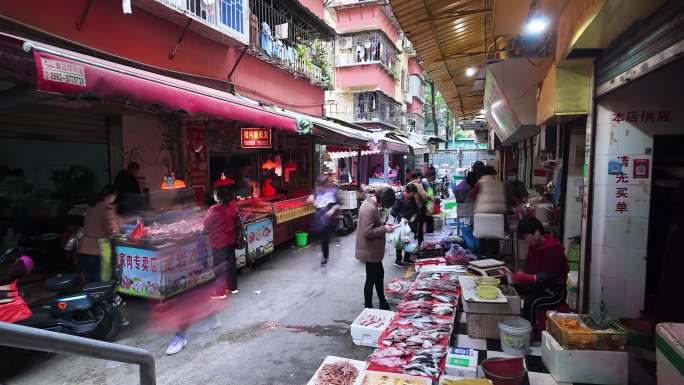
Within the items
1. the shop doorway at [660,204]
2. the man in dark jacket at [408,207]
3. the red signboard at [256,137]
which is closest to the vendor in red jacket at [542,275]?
the shop doorway at [660,204]

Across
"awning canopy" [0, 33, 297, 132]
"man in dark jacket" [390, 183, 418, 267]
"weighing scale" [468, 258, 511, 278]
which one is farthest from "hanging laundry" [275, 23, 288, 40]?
→ "weighing scale" [468, 258, 511, 278]

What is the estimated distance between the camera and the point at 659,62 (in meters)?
3.33

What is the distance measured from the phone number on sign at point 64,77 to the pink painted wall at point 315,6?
459 inches

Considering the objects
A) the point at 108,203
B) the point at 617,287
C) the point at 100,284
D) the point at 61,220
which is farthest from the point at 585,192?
the point at 61,220

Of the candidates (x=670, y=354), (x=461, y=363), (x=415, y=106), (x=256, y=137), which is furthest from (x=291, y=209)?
(x=415, y=106)

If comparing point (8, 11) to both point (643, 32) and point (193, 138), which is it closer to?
point (193, 138)

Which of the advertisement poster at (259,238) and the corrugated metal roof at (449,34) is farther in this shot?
the advertisement poster at (259,238)

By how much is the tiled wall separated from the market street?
317 cm

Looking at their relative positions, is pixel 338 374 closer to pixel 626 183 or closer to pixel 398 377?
pixel 398 377

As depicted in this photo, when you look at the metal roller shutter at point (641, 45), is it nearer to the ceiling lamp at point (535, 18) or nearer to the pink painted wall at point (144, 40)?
the ceiling lamp at point (535, 18)

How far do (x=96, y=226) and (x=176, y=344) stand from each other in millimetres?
2516

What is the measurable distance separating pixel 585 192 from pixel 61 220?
29.7 feet

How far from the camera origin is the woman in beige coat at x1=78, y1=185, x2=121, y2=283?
6133 millimetres

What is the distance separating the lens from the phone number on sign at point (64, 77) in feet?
12.9
